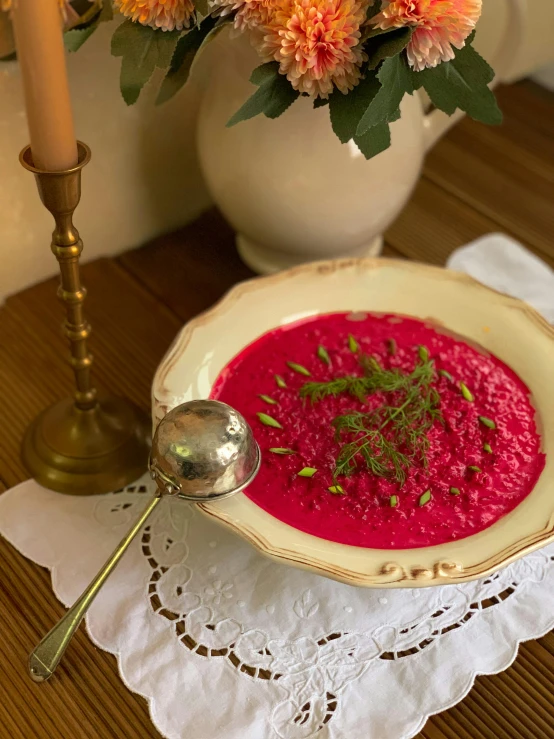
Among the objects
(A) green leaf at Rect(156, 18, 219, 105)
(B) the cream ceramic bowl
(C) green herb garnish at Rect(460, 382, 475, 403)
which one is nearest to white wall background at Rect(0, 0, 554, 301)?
(A) green leaf at Rect(156, 18, 219, 105)

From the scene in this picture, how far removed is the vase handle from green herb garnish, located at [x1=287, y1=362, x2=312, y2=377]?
0.82 ft

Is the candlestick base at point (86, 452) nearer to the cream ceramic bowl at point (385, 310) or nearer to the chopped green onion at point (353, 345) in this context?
the cream ceramic bowl at point (385, 310)

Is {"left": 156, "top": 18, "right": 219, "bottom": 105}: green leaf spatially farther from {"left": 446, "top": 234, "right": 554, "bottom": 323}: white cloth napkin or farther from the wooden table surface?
{"left": 446, "top": 234, "right": 554, "bottom": 323}: white cloth napkin

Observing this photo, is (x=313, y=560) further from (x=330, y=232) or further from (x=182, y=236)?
(x=182, y=236)

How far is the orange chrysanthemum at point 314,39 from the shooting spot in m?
0.51

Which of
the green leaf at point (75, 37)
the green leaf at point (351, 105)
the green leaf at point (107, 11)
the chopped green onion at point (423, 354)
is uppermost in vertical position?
the green leaf at point (351, 105)

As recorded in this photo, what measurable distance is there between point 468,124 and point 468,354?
1.55 feet

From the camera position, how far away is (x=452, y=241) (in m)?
0.88

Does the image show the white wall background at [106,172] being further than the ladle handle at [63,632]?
Yes

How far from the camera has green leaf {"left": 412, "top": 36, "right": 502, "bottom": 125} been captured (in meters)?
0.58

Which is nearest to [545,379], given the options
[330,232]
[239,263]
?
[330,232]

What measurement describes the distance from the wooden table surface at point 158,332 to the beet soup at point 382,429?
0.11m

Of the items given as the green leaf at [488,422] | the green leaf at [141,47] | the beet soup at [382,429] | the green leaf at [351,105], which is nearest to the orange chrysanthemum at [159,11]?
the green leaf at [141,47]

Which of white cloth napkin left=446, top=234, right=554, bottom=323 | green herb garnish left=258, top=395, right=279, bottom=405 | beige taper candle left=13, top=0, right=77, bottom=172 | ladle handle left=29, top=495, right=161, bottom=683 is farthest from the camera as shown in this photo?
white cloth napkin left=446, top=234, right=554, bottom=323
